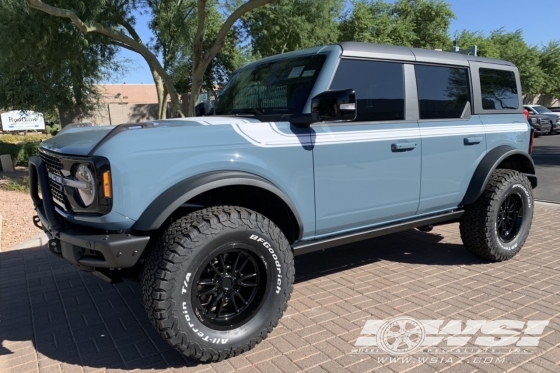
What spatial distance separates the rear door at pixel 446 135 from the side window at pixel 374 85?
0.89 feet

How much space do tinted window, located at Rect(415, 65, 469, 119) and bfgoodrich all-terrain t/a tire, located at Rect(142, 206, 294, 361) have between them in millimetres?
1963

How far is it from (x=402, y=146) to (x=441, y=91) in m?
0.88

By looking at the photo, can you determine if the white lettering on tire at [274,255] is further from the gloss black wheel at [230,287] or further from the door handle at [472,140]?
the door handle at [472,140]

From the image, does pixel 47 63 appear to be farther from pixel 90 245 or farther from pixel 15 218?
pixel 90 245

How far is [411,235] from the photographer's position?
5961 millimetres

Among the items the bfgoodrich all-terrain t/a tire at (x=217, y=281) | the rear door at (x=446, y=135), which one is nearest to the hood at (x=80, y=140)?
the bfgoodrich all-terrain t/a tire at (x=217, y=281)

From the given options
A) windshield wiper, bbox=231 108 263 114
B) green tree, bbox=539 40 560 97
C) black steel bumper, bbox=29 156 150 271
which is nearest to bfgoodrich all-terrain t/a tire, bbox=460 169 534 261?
windshield wiper, bbox=231 108 263 114

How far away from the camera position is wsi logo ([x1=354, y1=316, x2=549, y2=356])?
307cm

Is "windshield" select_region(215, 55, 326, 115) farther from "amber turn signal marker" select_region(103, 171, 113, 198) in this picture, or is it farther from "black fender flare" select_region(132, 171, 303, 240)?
"amber turn signal marker" select_region(103, 171, 113, 198)

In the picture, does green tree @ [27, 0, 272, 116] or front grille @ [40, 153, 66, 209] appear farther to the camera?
green tree @ [27, 0, 272, 116]

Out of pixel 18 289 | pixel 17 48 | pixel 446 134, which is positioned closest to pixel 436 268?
pixel 446 134

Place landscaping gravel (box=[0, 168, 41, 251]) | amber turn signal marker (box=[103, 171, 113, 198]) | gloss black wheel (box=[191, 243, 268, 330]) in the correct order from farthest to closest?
landscaping gravel (box=[0, 168, 41, 251]) → gloss black wheel (box=[191, 243, 268, 330]) → amber turn signal marker (box=[103, 171, 113, 198])

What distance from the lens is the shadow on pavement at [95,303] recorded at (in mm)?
3090

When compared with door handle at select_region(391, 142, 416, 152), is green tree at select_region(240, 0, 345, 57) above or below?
above
